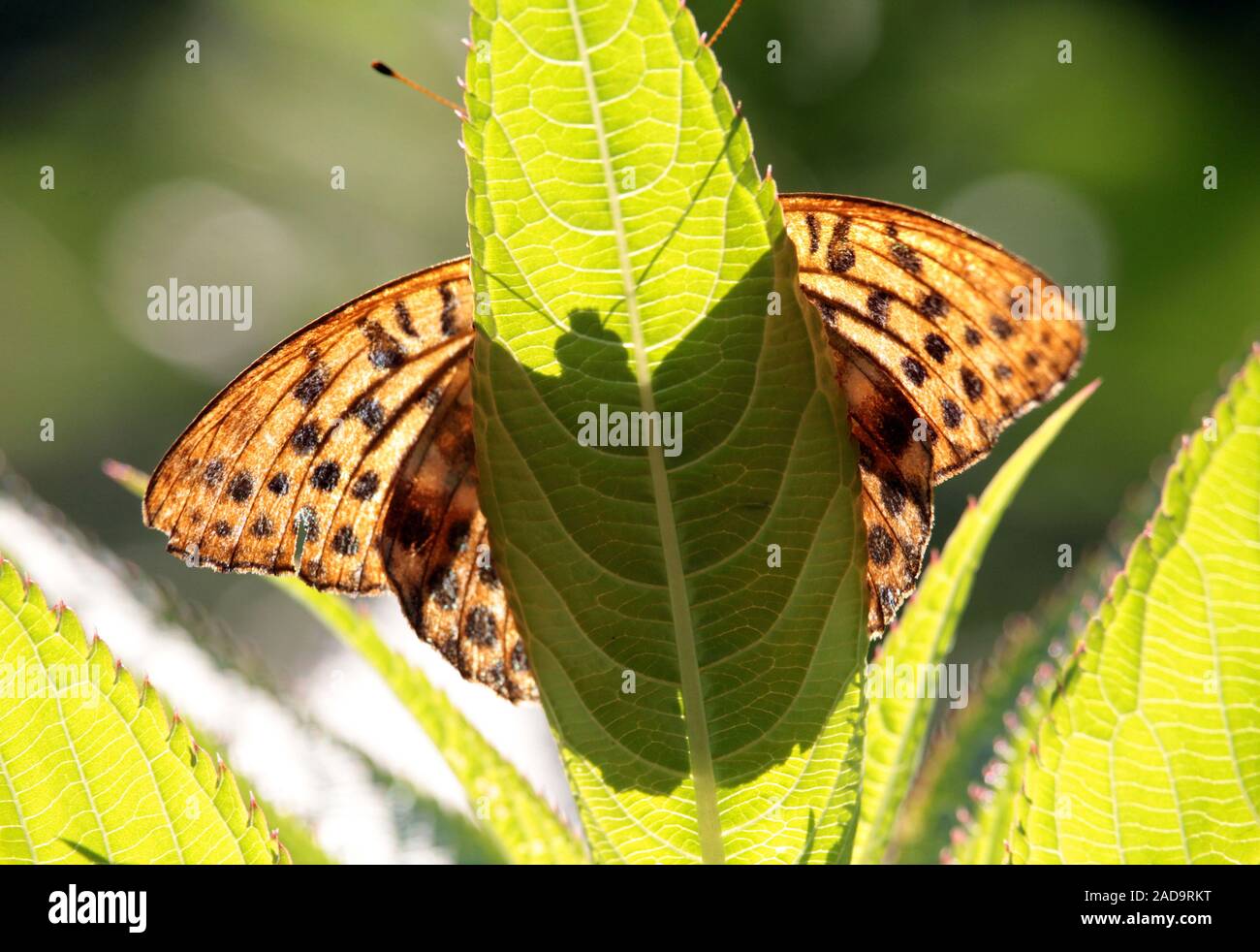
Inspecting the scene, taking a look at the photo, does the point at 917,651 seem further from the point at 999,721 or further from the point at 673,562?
the point at 999,721

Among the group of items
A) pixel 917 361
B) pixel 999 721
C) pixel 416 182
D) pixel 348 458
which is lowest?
pixel 999 721

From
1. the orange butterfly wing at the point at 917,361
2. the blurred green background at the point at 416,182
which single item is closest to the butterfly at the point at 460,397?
the orange butterfly wing at the point at 917,361

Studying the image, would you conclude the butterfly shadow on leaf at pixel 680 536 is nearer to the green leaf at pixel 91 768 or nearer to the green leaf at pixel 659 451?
the green leaf at pixel 659 451

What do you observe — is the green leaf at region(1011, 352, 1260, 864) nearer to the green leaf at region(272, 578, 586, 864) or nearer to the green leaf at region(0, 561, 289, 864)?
the green leaf at region(272, 578, 586, 864)

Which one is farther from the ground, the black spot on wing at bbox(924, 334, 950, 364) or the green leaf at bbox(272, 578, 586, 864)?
the black spot on wing at bbox(924, 334, 950, 364)

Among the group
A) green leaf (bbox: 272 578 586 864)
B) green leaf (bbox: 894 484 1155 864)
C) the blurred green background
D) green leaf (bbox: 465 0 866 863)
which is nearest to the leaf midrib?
green leaf (bbox: 465 0 866 863)

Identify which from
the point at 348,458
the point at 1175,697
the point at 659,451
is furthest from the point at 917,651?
the point at 348,458
